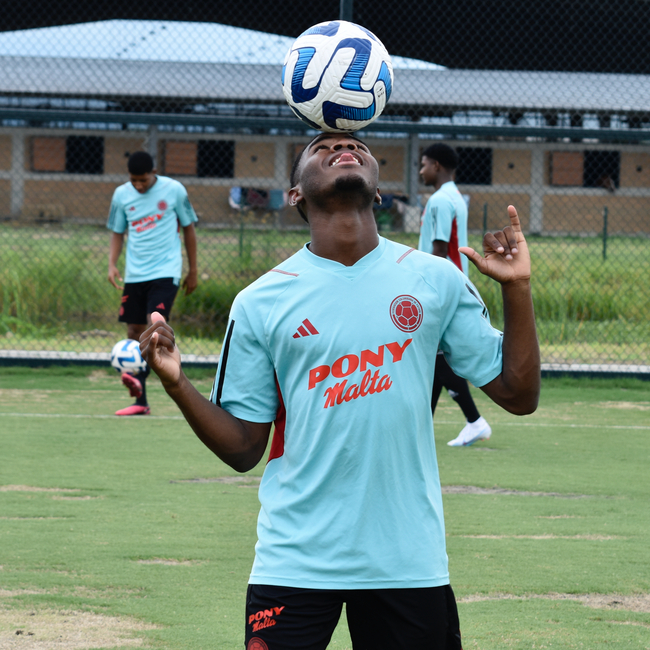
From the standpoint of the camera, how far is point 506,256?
2.12m

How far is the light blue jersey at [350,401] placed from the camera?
78.0 inches

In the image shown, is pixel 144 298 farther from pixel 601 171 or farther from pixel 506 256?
pixel 601 171

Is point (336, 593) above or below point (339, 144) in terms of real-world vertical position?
below

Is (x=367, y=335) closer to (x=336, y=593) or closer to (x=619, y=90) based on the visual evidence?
(x=336, y=593)

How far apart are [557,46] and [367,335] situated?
1967cm

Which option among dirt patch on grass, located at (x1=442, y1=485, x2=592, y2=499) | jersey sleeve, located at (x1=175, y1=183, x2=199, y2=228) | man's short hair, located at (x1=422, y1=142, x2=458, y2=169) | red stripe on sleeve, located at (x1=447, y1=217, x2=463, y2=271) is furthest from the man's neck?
jersey sleeve, located at (x1=175, y1=183, x2=199, y2=228)

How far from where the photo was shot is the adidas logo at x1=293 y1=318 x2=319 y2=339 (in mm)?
2074

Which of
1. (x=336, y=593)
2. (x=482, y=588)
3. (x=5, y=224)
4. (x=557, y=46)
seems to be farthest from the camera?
(x=557, y=46)

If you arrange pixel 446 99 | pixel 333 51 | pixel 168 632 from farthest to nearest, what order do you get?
pixel 446 99, pixel 168 632, pixel 333 51

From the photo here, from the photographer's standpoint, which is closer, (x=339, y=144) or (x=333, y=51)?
(x=339, y=144)

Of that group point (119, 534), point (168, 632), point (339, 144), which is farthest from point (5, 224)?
point (339, 144)

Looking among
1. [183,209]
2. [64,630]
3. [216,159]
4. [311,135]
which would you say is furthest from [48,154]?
[64,630]

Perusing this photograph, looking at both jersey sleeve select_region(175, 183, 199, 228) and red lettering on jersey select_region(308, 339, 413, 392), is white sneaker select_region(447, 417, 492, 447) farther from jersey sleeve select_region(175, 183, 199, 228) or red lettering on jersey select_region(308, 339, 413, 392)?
red lettering on jersey select_region(308, 339, 413, 392)

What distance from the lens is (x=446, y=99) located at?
579 inches
